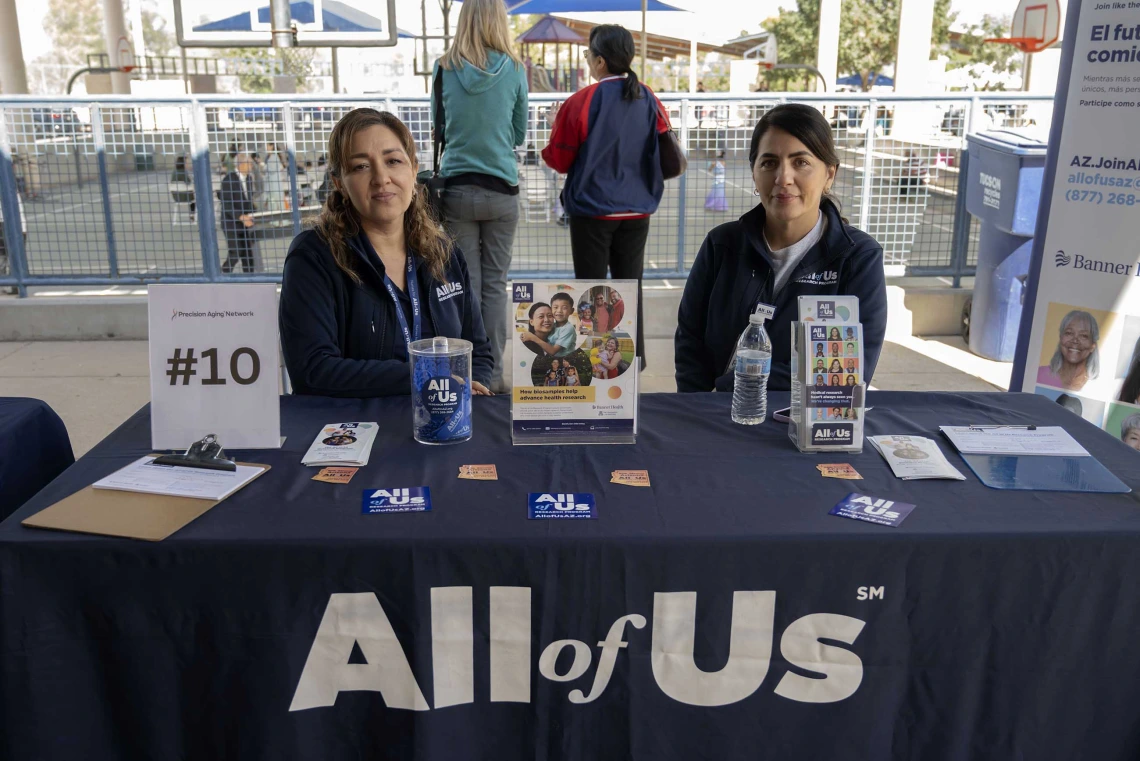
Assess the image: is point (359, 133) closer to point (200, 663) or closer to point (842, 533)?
point (200, 663)

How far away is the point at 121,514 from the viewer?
1.57 m

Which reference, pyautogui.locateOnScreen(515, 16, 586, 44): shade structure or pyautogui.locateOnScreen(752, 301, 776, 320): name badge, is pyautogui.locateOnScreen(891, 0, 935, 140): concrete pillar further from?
pyautogui.locateOnScreen(752, 301, 776, 320): name badge

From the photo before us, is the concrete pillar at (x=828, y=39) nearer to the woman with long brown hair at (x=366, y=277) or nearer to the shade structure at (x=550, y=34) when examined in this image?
the shade structure at (x=550, y=34)

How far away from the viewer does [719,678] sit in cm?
158

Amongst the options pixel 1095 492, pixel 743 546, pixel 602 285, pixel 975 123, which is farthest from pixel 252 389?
pixel 975 123

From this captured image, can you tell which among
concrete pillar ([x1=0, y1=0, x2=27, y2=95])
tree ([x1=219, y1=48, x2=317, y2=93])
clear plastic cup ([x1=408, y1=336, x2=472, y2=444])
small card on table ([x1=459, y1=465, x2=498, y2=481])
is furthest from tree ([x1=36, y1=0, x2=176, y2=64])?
small card on table ([x1=459, y1=465, x2=498, y2=481])

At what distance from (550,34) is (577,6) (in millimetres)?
2821

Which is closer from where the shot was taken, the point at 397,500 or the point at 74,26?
the point at 397,500

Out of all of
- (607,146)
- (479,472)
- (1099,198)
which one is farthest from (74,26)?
(479,472)

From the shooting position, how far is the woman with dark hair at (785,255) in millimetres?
2438

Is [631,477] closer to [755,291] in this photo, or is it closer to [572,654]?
[572,654]

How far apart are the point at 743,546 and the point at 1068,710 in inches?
25.2

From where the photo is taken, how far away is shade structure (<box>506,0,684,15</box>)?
37.1 ft

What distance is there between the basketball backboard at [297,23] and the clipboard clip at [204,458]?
457 centimetres
